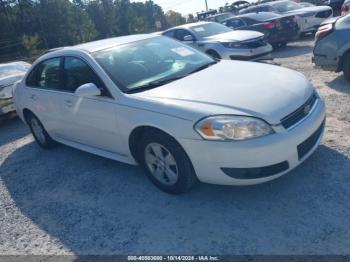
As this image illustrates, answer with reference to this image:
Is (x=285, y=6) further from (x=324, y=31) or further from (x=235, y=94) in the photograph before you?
(x=235, y=94)

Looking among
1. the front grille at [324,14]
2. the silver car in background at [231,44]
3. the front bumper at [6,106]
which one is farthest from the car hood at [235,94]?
the front grille at [324,14]

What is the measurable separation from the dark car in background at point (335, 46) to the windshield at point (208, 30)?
424 centimetres

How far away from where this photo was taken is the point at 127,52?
439 centimetres

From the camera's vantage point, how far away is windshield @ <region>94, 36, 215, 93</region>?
4008mm

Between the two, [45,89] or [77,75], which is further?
[45,89]

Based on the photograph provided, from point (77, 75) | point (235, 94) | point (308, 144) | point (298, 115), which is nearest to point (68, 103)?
point (77, 75)

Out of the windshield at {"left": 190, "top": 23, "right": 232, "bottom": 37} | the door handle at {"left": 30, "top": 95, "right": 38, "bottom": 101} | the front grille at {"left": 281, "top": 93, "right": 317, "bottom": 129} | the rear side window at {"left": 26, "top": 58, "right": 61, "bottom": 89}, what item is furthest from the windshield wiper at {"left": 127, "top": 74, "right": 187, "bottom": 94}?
the windshield at {"left": 190, "top": 23, "right": 232, "bottom": 37}

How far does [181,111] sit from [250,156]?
0.73 meters

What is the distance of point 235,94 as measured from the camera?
3467 mm

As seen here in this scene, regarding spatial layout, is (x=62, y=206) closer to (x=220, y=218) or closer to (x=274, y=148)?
(x=220, y=218)

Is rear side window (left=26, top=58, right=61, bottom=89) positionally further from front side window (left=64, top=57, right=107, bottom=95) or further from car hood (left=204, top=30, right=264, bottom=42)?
car hood (left=204, top=30, right=264, bottom=42)

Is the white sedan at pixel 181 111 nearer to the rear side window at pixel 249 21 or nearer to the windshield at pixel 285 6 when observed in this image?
the rear side window at pixel 249 21

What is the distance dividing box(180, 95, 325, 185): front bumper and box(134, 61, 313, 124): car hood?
0.19 meters

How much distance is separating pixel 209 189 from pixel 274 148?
96 cm
